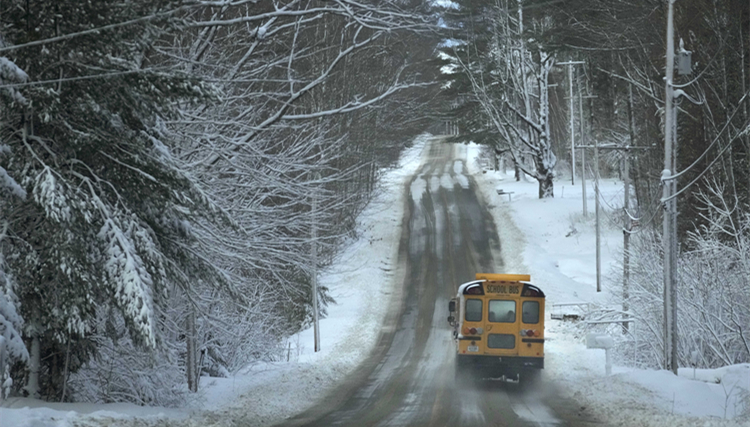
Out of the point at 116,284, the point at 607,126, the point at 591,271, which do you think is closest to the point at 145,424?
the point at 116,284

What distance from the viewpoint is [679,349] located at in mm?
20453

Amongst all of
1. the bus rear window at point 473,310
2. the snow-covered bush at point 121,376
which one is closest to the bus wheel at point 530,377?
the bus rear window at point 473,310

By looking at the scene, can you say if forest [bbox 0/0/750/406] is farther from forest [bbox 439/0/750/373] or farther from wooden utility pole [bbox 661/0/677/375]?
wooden utility pole [bbox 661/0/677/375]

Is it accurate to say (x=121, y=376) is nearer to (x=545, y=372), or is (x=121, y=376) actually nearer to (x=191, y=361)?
(x=191, y=361)

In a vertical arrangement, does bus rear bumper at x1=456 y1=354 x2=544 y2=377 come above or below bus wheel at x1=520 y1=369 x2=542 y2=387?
above

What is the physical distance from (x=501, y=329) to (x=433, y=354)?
8.72 meters

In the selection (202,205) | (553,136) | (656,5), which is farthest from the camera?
(553,136)

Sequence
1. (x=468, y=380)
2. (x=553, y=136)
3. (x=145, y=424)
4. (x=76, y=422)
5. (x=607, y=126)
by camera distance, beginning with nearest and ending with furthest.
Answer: (x=76, y=422)
(x=145, y=424)
(x=468, y=380)
(x=607, y=126)
(x=553, y=136)

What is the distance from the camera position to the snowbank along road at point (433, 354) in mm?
14938

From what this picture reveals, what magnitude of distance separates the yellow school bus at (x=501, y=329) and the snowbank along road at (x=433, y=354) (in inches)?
21.0

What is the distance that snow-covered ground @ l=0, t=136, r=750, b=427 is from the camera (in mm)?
12062

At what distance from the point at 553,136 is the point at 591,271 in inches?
1670

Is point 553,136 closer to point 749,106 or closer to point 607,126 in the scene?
point 607,126

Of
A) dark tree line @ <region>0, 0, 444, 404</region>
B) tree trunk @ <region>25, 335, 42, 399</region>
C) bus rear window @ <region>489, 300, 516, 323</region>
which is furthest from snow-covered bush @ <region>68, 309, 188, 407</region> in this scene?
bus rear window @ <region>489, 300, 516, 323</region>
